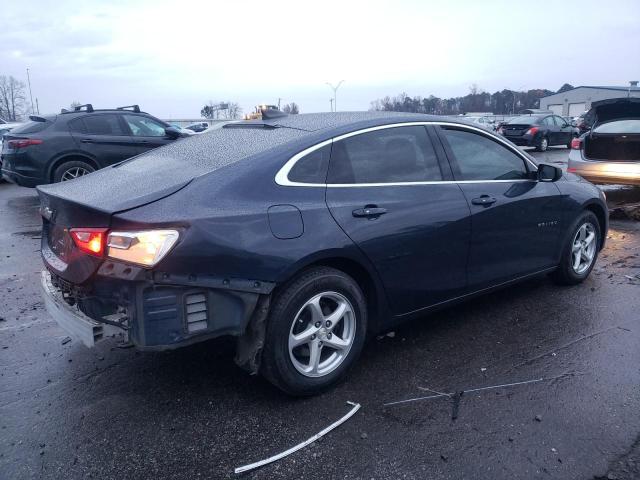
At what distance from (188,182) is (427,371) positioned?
1.88m

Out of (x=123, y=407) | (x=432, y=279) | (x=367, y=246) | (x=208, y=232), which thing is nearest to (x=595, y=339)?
(x=432, y=279)

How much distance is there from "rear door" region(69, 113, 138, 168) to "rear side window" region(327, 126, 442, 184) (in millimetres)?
7575

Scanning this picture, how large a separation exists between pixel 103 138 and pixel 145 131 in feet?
2.75

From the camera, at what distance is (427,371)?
3.47 meters

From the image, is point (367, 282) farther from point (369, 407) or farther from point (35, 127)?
point (35, 127)

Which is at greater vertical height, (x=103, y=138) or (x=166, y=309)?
(x=103, y=138)

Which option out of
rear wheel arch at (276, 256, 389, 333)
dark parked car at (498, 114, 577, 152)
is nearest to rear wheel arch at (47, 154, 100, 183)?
rear wheel arch at (276, 256, 389, 333)

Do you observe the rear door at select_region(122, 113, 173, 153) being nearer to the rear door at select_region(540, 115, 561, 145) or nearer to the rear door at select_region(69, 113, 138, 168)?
the rear door at select_region(69, 113, 138, 168)

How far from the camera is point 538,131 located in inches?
853

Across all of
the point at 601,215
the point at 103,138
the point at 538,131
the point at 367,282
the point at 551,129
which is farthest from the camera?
the point at 551,129

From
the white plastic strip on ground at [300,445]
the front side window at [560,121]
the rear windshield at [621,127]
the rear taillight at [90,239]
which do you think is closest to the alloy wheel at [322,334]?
the white plastic strip on ground at [300,445]

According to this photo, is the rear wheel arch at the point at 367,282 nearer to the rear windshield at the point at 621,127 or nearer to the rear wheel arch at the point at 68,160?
the rear windshield at the point at 621,127

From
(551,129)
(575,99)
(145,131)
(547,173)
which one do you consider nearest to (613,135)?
(547,173)

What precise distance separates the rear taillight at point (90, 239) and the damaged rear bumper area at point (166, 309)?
0.14 meters
